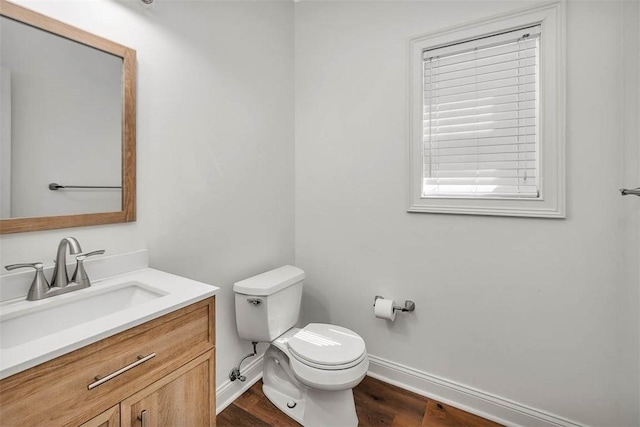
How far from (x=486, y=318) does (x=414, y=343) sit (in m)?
0.44

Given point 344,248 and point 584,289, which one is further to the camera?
point 344,248

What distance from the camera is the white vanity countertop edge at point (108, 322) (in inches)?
26.7

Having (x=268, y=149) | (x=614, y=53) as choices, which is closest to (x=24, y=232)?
(x=268, y=149)

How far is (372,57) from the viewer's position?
75.3 inches

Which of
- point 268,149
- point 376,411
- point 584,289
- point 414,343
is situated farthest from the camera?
point 268,149

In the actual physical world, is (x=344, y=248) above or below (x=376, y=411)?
above

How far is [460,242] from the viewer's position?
1703 millimetres

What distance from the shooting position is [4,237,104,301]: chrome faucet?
1002 mm

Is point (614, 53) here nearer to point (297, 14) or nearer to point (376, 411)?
point (297, 14)

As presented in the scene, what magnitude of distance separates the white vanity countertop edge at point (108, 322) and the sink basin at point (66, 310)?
0.02 meters

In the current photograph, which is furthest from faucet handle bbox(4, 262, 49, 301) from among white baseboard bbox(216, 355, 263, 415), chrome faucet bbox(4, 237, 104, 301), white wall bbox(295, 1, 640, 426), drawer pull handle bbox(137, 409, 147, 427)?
white wall bbox(295, 1, 640, 426)

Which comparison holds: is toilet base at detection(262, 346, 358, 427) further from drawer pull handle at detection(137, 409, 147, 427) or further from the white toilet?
drawer pull handle at detection(137, 409, 147, 427)

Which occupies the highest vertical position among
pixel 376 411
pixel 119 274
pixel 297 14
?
pixel 297 14

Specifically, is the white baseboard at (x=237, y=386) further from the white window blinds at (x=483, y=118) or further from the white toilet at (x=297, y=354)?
the white window blinds at (x=483, y=118)
